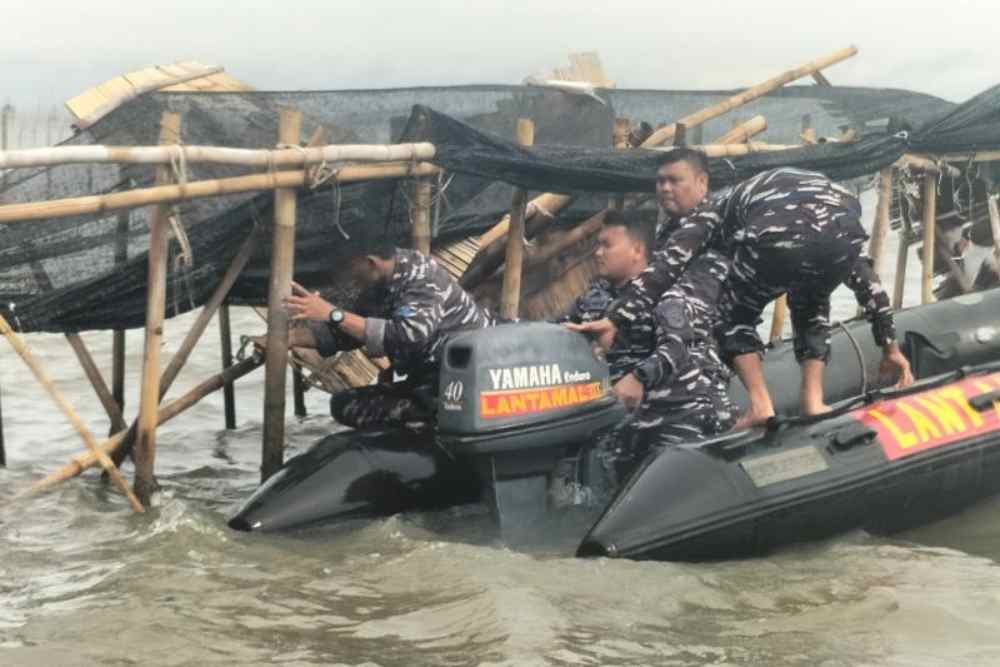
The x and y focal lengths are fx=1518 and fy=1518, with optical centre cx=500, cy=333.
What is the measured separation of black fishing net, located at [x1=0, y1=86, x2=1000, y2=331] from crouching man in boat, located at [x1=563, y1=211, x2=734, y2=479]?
3.60 ft

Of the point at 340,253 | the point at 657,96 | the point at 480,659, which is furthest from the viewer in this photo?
the point at 657,96

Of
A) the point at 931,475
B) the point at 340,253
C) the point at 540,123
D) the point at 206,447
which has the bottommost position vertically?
the point at 206,447

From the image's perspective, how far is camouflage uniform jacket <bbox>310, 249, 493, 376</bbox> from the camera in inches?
271

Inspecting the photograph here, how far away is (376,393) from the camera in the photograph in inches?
293

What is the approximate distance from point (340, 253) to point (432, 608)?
2805 mm

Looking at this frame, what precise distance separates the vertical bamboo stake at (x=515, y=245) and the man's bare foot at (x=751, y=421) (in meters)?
1.79

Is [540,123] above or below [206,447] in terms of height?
above

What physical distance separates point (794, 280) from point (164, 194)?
2859 millimetres

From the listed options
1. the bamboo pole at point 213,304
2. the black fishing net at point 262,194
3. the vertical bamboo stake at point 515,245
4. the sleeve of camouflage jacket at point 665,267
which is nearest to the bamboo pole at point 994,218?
the black fishing net at point 262,194

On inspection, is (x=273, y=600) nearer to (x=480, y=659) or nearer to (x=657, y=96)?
(x=480, y=659)

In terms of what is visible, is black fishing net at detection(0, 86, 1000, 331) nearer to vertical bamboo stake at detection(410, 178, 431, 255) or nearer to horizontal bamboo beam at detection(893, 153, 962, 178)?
vertical bamboo stake at detection(410, 178, 431, 255)

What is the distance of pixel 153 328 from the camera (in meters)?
7.09

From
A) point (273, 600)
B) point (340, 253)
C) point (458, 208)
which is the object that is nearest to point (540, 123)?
point (458, 208)

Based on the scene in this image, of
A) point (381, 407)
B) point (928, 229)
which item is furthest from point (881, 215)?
point (381, 407)
